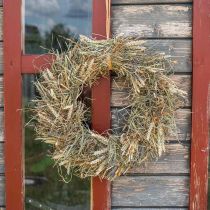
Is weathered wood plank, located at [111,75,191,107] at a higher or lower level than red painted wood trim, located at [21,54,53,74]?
lower

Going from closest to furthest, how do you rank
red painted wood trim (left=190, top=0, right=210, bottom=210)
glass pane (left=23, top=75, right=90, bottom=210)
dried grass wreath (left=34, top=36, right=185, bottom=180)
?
dried grass wreath (left=34, top=36, right=185, bottom=180)
red painted wood trim (left=190, top=0, right=210, bottom=210)
glass pane (left=23, top=75, right=90, bottom=210)

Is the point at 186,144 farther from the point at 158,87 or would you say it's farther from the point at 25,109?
the point at 25,109

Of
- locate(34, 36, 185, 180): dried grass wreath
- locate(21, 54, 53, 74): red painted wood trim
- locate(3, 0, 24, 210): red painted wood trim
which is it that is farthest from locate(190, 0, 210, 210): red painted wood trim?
locate(3, 0, 24, 210): red painted wood trim

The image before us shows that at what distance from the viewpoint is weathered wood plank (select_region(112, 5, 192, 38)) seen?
1.53 metres

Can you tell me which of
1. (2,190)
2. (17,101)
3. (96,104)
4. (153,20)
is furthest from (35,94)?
(153,20)

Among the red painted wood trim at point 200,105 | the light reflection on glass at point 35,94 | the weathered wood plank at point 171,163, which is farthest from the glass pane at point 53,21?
the weathered wood plank at point 171,163

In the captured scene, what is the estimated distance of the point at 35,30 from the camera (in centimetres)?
181

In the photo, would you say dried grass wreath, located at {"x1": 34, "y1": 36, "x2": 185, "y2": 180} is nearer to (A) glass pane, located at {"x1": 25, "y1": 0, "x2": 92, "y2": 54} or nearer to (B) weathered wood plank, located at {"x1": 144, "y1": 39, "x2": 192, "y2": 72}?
(B) weathered wood plank, located at {"x1": 144, "y1": 39, "x2": 192, "y2": 72}

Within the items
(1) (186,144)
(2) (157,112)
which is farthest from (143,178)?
(2) (157,112)

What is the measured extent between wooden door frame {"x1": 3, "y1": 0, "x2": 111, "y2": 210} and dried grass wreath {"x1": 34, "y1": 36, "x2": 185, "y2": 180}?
9cm

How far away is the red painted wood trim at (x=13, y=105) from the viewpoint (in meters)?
1.54

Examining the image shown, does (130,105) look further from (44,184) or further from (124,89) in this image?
(44,184)

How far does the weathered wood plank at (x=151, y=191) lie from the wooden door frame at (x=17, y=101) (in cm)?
6

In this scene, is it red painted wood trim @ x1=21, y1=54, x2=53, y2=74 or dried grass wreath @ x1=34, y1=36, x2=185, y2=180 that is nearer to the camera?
dried grass wreath @ x1=34, y1=36, x2=185, y2=180
